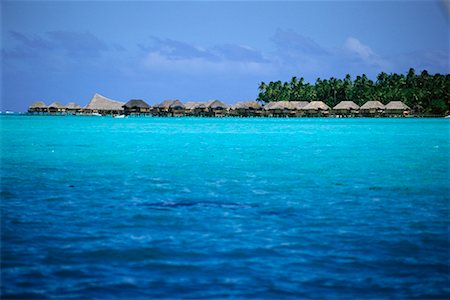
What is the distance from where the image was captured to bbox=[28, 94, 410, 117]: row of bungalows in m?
106

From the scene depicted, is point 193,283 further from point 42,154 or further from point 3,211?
point 42,154

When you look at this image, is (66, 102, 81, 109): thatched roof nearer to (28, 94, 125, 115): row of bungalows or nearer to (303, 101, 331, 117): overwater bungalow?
(28, 94, 125, 115): row of bungalows

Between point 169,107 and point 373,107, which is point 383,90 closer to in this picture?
point 373,107

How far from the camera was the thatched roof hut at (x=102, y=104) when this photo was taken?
124 meters

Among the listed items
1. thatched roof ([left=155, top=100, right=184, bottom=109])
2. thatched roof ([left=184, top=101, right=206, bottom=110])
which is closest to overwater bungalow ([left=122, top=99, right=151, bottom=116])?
thatched roof ([left=155, top=100, right=184, bottom=109])

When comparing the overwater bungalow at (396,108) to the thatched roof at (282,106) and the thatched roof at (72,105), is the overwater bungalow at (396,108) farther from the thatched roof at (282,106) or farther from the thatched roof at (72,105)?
the thatched roof at (72,105)

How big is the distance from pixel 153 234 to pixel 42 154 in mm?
18761

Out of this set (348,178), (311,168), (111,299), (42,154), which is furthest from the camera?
(42,154)

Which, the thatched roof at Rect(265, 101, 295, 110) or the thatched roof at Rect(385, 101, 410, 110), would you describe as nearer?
the thatched roof at Rect(385, 101, 410, 110)

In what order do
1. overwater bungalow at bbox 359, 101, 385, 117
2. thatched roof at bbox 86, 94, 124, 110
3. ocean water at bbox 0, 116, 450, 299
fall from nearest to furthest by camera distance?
1. ocean water at bbox 0, 116, 450, 299
2. overwater bungalow at bbox 359, 101, 385, 117
3. thatched roof at bbox 86, 94, 124, 110

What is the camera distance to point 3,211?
37.8 feet

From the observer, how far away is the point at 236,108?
11800 cm

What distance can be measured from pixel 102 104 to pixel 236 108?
28200mm

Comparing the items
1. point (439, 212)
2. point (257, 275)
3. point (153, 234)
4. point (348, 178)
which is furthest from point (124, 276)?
point (348, 178)
